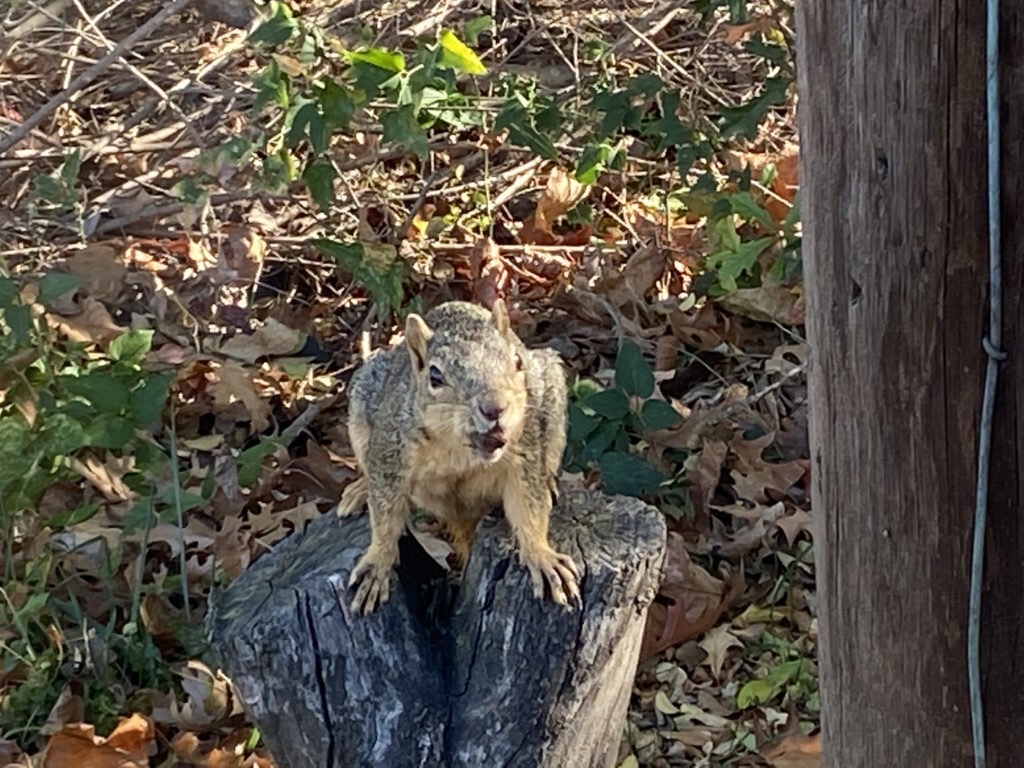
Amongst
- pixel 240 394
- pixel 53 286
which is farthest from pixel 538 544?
pixel 240 394

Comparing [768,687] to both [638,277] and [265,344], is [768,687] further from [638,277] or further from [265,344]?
[265,344]

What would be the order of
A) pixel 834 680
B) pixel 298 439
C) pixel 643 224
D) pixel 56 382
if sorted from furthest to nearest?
pixel 643 224
pixel 298 439
pixel 56 382
pixel 834 680

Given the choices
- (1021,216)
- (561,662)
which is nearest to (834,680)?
(561,662)

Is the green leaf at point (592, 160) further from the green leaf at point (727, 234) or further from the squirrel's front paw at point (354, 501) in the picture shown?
the squirrel's front paw at point (354, 501)

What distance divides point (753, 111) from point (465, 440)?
1949 millimetres

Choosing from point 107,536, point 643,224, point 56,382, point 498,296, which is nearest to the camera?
point 56,382

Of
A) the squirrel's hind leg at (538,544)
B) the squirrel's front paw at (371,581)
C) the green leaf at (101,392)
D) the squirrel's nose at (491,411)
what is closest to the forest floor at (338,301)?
the green leaf at (101,392)

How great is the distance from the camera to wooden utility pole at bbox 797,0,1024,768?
1933mm

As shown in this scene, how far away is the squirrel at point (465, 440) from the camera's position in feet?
7.81

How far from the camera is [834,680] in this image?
2.34 metres

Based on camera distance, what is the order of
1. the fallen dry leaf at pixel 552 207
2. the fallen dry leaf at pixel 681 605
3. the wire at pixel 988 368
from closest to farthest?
the wire at pixel 988 368
the fallen dry leaf at pixel 681 605
the fallen dry leaf at pixel 552 207

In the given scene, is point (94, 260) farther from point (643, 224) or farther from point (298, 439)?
point (643, 224)

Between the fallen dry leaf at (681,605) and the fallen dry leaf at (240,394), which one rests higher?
the fallen dry leaf at (240,394)

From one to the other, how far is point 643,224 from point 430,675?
330 centimetres
